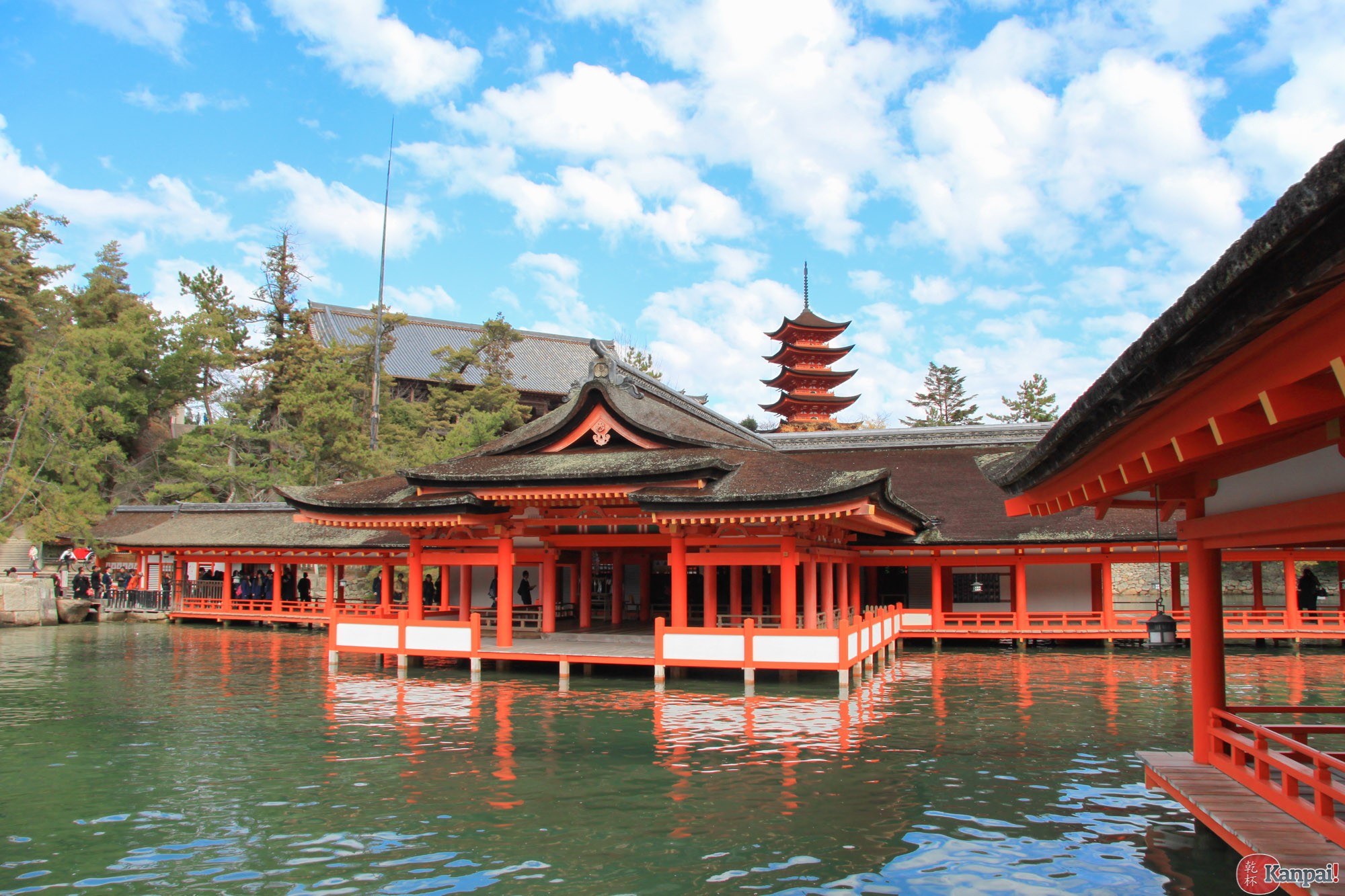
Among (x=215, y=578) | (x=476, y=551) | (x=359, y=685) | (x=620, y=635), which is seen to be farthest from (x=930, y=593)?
(x=215, y=578)

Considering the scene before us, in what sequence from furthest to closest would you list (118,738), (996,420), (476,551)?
(996,420) → (476,551) → (118,738)

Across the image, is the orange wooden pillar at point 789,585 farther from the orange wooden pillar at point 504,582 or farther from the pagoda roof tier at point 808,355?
the pagoda roof tier at point 808,355

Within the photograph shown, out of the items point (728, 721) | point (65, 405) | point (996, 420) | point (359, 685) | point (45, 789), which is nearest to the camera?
point (45, 789)

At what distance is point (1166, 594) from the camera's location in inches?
1515

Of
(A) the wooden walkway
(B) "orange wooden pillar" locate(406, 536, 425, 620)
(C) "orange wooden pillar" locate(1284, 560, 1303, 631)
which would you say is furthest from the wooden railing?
(C) "orange wooden pillar" locate(1284, 560, 1303, 631)

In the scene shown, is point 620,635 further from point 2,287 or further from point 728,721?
point 2,287

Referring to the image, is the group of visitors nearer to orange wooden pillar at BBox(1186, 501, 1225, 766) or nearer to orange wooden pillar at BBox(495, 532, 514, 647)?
orange wooden pillar at BBox(495, 532, 514, 647)

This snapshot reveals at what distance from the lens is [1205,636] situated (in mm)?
7855

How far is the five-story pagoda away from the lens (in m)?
48.8

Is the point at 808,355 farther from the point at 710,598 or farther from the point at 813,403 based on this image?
the point at 710,598

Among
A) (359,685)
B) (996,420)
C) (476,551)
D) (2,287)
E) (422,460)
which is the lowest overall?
(359,685)

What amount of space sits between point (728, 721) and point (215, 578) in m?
27.2

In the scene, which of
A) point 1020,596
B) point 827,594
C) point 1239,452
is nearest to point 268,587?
point 827,594

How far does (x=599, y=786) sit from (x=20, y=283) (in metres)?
43.5
